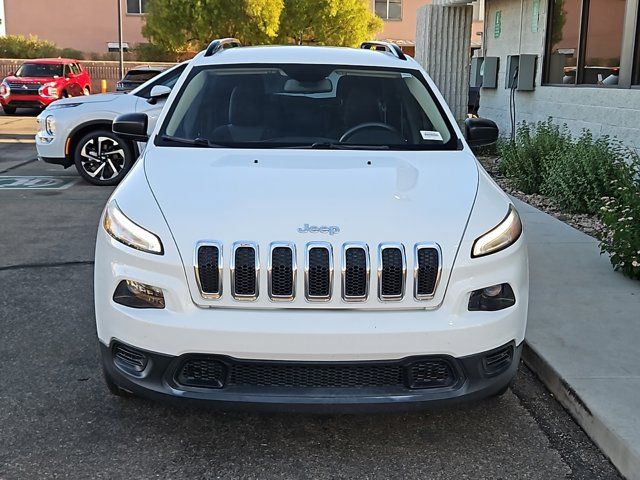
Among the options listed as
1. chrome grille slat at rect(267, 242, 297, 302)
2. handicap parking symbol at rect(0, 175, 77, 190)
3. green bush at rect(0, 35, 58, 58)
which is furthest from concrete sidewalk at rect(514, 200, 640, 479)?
green bush at rect(0, 35, 58, 58)

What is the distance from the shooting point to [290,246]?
3082 mm

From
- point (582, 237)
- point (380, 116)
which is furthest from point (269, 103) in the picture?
point (582, 237)

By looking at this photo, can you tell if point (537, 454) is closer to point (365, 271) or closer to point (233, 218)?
point (365, 271)

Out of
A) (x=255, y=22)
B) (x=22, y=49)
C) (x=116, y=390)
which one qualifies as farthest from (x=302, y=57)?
(x=22, y=49)

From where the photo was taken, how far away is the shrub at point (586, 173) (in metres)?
7.78

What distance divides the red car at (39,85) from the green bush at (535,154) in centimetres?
1883

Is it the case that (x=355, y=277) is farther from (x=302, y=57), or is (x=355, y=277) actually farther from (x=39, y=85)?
(x=39, y=85)

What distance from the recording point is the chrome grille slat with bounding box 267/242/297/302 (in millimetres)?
3053

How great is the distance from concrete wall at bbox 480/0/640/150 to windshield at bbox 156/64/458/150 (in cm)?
447

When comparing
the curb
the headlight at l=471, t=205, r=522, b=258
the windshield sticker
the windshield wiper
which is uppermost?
the windshield sticker

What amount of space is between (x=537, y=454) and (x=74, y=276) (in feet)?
13.3

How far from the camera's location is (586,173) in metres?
7.94

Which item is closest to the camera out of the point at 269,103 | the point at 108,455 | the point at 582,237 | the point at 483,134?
the point at 108,455

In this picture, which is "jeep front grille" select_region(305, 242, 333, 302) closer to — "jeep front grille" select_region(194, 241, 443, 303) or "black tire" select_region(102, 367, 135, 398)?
"jeep front grille" select_region(194, 241, 443, 303)
